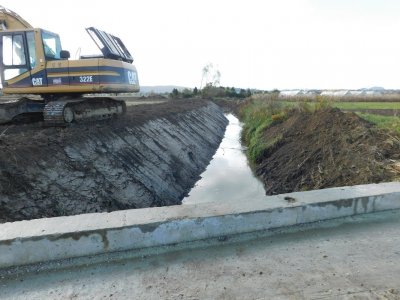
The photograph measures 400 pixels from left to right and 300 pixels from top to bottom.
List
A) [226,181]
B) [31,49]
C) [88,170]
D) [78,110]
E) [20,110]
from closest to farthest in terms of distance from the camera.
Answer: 1. [88,170]
2. [31,49]
3. [20,110]
4. [78,110]
5. [226,181]

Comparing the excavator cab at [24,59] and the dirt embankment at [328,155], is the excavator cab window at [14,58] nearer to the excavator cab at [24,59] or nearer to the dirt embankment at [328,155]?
the excavator cab at [24,59]

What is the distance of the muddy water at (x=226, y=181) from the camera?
11092 millimetres

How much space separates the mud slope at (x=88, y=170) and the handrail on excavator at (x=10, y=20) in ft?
11.7

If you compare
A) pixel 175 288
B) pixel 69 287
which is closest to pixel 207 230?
pixel 175 288

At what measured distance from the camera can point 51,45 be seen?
1131 cm

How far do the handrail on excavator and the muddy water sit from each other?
8340 mm

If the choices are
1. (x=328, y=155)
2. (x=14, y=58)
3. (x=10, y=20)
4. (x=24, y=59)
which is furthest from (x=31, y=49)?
(x=328, y=155)

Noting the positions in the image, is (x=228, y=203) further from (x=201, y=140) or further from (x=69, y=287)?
(x=201, y=140)

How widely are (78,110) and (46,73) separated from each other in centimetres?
153

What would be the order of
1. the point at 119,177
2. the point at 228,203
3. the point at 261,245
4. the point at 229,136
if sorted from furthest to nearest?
the point at 229,136
the point at 119,177
the point at 228,203
the point at 261,245

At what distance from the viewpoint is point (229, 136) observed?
25016 mm

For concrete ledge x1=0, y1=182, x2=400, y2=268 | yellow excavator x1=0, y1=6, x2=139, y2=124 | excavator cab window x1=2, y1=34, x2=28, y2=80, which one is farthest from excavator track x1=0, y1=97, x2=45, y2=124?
concrete ledge x1=0, y1=182, x2=400, y2=268

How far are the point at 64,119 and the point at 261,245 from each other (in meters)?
8.86

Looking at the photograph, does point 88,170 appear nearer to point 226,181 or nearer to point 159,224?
point 159,224
